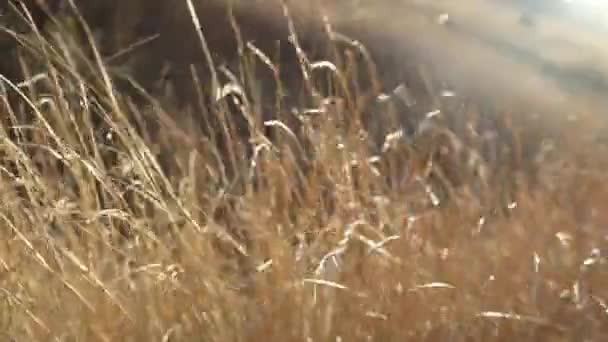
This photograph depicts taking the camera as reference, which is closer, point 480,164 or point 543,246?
point 543,246

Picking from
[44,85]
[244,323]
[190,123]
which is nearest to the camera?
[244,323]

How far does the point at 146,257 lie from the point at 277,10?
5.46 feet

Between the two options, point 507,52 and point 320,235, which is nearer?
point 320,235

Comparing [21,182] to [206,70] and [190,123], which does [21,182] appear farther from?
[206,70]

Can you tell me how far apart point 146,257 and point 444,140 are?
0.97 meters

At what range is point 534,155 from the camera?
2.51 meters

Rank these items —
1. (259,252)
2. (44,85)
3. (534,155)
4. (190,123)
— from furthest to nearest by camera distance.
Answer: (44,85) → (190,123) → (534,155) → (259,252)

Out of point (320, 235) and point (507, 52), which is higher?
point (320, 235)

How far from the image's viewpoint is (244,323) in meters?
1.71

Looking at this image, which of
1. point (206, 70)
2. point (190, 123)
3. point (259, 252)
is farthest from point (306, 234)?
point (206, 70)

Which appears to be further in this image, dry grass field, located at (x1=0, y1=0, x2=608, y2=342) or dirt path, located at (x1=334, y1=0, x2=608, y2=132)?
dirt path, located at (x1=334, y1=0, x2=608, y2=132)

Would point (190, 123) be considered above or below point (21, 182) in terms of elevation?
below

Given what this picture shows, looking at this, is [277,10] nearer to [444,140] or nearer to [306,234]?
[444,140]

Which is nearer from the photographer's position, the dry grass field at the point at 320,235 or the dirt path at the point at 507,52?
the dry grass field at the point at 320,235
